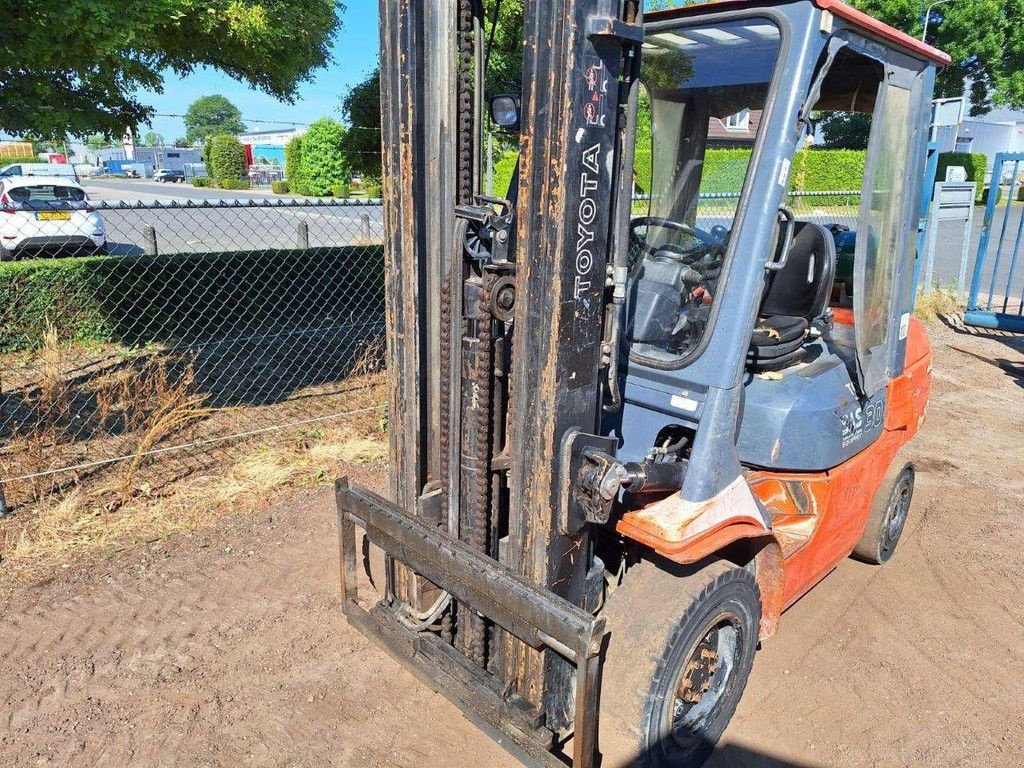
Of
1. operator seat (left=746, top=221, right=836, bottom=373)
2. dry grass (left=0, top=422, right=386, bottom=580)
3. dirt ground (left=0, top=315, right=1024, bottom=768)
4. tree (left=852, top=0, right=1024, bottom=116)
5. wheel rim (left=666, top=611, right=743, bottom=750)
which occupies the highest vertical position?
tree (left=852, top=0, right=1024, bottom=116)

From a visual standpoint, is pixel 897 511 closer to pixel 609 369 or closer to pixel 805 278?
pixel 805 278

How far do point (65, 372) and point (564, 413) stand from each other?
693 centimetres

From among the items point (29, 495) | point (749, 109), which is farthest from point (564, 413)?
point (29, 495)

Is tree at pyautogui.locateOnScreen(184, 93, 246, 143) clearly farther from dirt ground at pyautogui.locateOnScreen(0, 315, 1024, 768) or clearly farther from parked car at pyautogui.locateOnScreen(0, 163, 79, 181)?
dirt ground at pyautogui.locateOnScreen(0, 315, 1024, 768)

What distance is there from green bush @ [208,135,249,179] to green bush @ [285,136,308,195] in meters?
8.34

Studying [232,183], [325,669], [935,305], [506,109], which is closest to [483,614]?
[325,669]

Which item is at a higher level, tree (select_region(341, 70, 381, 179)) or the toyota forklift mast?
tree (select_region(341, 70, 381, 179))

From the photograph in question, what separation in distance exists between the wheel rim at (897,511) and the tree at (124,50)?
5378mm

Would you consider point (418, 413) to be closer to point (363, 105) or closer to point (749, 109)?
point (749, 109)

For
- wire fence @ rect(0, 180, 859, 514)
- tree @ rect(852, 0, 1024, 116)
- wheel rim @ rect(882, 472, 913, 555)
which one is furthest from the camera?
tree @ rect(852, 0, 1024, 116)

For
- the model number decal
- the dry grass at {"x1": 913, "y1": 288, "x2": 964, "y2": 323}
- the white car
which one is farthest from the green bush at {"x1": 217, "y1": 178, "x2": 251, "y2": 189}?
the model number decal

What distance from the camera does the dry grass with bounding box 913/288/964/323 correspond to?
1141 centimetres

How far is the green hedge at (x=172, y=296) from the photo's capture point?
881cm

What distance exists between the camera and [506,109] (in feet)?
8.50
